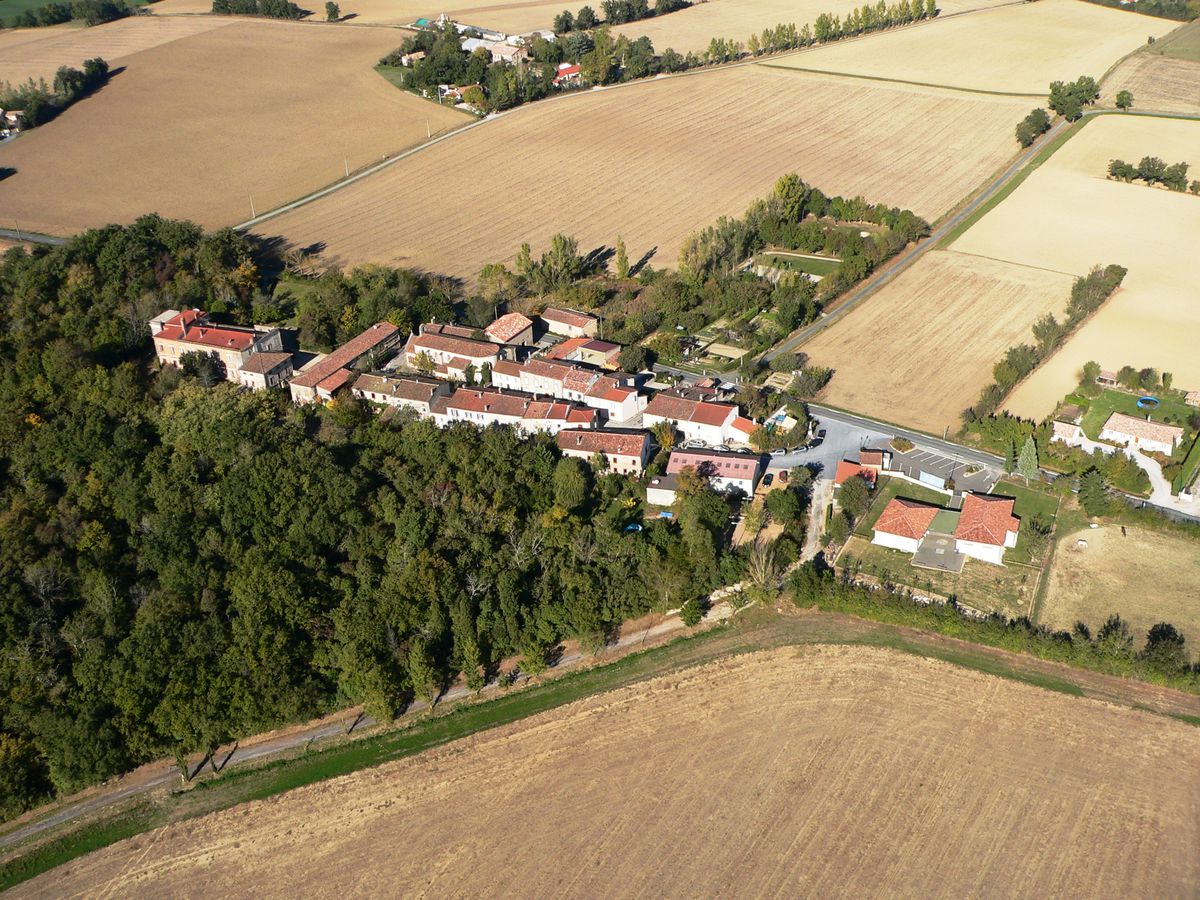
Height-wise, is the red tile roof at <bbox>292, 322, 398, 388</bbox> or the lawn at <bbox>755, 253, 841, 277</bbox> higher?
the red tile roof at <bbox>292, 322, 398, 388</bbox>

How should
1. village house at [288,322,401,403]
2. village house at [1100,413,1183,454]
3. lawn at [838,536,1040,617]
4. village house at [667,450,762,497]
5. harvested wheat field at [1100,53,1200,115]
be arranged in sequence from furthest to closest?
harvested wheat field at [1100,53,1200,115] < village house at [288,322,401,403] < village house at [1100,413,1183,454] < village house at [667,450,762,497] < lawn at [838,536,1040,617]

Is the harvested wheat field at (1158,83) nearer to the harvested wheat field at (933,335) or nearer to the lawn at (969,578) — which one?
the harvested wheat field at (933,335)

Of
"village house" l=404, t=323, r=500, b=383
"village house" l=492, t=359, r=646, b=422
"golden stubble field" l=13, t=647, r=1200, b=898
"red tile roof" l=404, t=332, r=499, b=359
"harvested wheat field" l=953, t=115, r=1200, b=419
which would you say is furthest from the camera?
"harvested wheat field" l=953, t=115, r=1200, b=419

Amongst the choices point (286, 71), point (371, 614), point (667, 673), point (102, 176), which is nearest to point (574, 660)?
point (667, 673)

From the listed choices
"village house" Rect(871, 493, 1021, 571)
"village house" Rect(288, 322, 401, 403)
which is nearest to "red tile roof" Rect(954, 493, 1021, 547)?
"village house" Rect(871, 493, 1021, 571)

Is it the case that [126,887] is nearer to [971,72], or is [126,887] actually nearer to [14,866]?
[14,866]

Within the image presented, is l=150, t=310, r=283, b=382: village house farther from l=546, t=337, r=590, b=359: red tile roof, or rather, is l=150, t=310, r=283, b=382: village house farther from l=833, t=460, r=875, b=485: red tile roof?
l=833, t=460, r=875, b=485: red tile roof
